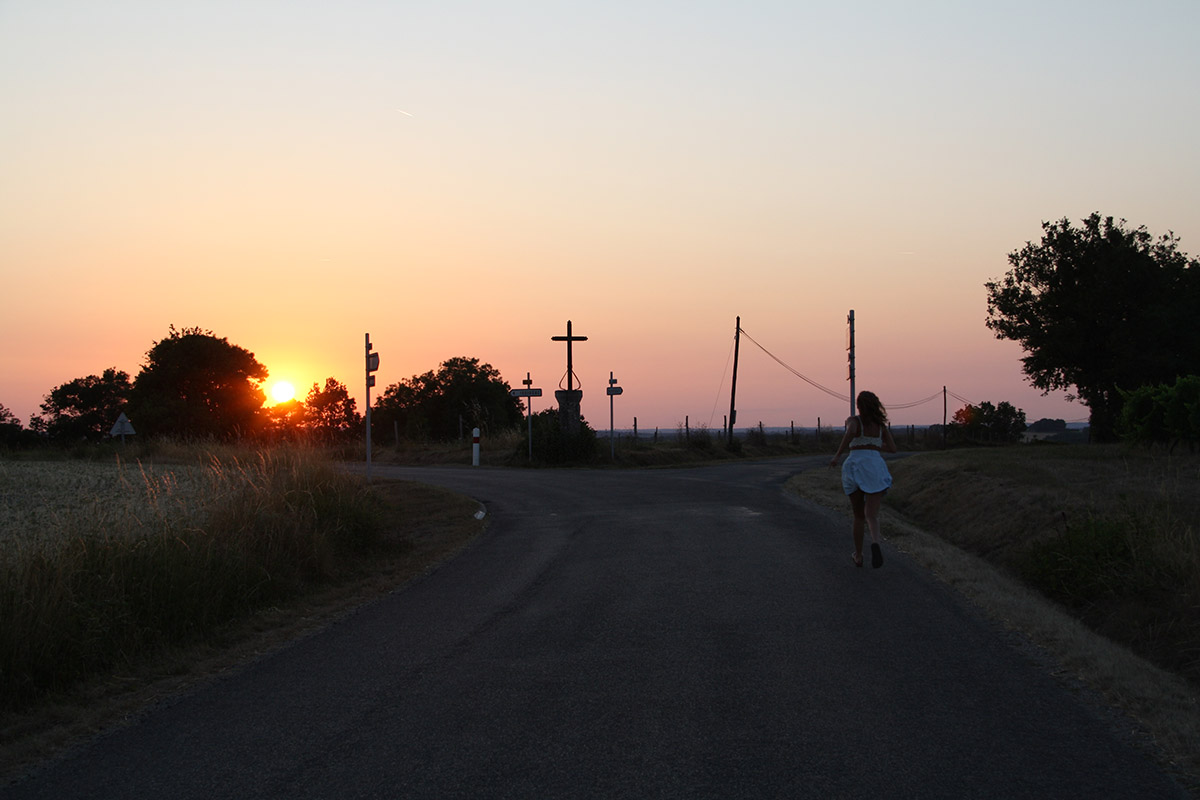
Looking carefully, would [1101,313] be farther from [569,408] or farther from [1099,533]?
[1099,533]

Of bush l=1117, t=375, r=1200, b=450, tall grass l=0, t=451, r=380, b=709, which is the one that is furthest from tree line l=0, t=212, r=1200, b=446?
tall grass l=0, t=451, r=380, b=709

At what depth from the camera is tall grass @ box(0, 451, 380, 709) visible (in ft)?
22.9

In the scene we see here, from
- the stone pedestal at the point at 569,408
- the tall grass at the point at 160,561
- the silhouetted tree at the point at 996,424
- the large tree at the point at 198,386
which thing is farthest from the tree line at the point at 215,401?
the silhouetted tree at the point at 996,424

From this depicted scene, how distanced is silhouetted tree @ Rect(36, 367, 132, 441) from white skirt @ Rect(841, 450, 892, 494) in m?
75.9

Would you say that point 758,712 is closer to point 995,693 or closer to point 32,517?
point 995,693

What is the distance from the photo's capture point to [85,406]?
76625mm

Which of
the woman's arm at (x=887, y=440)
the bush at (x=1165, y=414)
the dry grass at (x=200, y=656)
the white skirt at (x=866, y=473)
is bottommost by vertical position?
the dry grass at (x=200, y=656)

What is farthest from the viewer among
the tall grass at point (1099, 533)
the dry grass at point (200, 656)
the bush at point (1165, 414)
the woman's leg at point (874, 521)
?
the bush at point (1165, 414)

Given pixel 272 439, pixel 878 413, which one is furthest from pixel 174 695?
pixel 272 439

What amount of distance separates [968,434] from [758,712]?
67.9m

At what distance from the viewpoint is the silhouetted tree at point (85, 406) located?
75062 millimetres

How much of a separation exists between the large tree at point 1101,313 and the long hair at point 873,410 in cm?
3808

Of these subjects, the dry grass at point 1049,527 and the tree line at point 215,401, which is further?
the tree line at point 215,401

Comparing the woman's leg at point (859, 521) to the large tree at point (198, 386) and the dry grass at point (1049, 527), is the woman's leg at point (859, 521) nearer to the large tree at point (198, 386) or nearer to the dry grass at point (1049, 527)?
the dry grass at point (1049, 527)
